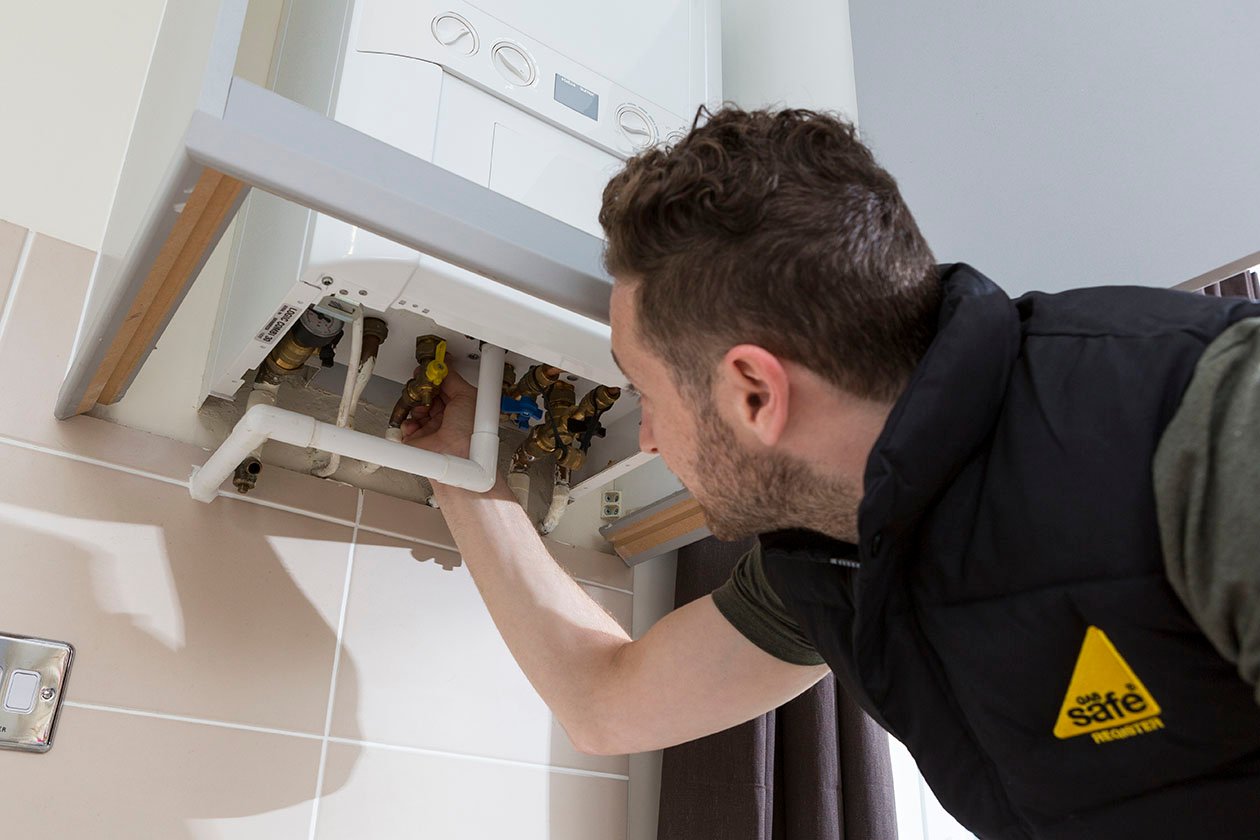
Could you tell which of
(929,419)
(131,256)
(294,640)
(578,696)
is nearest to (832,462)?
(929,419)

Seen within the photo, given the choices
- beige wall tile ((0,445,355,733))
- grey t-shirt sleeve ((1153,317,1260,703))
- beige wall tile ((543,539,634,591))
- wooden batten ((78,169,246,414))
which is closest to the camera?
grey t-shirt sleeve ((1153,317,1260,703))

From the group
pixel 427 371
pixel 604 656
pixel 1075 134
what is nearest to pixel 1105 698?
pixel 604 656

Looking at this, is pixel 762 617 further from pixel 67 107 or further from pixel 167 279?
pixel 67 107

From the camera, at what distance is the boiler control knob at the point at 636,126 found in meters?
1.23

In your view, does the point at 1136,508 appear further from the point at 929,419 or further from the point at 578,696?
the point at 578,696

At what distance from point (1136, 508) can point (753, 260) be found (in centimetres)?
31

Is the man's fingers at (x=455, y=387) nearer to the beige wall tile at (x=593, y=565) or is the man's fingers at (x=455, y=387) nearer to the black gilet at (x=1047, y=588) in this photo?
the beige wall tile at (x=593, y=565)

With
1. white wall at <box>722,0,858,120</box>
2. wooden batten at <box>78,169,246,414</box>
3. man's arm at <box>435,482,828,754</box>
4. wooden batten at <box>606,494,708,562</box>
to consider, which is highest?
white wall at <box>722,0,858,120</box>

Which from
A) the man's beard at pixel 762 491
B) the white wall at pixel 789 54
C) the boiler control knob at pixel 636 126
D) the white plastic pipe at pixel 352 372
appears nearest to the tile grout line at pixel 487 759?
the white plastic pipe at pixel 352 372

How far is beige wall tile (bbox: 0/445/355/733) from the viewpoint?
1.05 metres

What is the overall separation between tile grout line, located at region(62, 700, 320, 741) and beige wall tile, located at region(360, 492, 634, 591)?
9.8 inches

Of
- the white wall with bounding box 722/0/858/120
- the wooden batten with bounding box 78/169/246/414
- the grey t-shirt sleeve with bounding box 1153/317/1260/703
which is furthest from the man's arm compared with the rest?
the white wall with bounding box 722/0/858/120

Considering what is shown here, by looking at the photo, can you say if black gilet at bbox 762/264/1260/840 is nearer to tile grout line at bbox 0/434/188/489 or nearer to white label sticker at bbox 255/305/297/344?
white label sticker at bbox 255/305/297/344

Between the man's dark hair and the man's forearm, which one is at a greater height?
the man's dark hair
